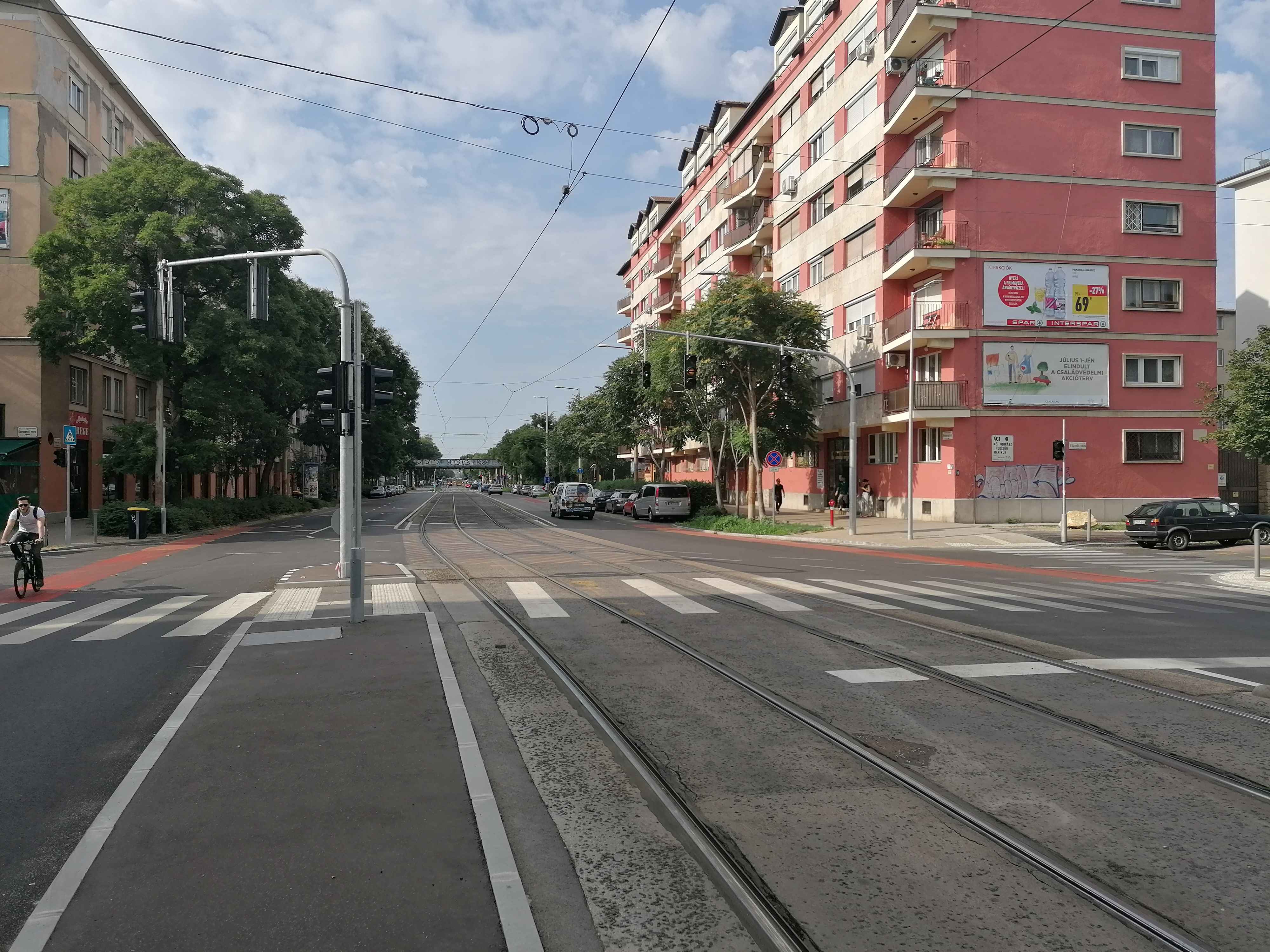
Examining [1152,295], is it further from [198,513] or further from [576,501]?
[198,513]

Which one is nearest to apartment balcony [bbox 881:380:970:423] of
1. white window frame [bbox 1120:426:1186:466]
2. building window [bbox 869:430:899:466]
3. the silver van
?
building window [bbox 869:430:899:466]

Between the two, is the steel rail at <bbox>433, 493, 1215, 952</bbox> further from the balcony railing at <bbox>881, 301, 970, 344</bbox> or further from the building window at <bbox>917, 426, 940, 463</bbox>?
the building window at <bbox>917, 426, 940, 463</bbox>

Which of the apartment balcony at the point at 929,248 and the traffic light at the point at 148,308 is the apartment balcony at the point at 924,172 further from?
the traffic light at the point at 148,308

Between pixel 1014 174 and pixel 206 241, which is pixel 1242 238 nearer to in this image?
pixel 1014 174

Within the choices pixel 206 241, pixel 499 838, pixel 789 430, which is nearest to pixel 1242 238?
pixel 789 430

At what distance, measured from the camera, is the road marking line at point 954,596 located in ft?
41.3

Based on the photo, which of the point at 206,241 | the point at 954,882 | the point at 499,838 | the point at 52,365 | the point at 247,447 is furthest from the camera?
the point at 247,447

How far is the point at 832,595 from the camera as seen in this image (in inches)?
545

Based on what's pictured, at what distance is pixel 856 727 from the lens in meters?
6.48

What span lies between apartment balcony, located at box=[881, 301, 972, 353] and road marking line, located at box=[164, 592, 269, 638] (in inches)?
959

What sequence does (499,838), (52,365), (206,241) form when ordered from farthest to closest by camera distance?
(52,365)
(206,241)
(499,838)

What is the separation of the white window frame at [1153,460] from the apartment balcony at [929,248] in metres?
9.20

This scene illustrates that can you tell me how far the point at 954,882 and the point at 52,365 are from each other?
40890 mm

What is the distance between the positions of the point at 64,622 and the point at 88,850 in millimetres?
9091
